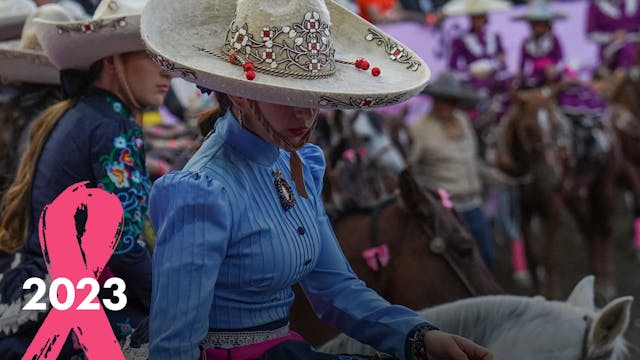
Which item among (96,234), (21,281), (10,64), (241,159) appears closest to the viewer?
(241,159)

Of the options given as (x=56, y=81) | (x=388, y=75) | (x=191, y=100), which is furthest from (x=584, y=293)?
(x=191, y=100)

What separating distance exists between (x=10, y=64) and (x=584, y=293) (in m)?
2.31

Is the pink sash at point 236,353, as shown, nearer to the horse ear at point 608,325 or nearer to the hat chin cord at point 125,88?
the horse ear at point 608,325

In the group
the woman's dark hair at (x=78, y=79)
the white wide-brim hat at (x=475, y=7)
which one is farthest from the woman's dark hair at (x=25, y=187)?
the white wide-brim hat at (x=475, y=7)

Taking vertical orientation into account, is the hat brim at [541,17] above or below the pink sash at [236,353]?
below

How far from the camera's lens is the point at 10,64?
11.5ft

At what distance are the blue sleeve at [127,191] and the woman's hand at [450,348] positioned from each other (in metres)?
0.92

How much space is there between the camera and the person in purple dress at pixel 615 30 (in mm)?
10648

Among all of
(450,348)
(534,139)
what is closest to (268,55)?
(450,348)

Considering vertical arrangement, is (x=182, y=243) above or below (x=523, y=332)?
above

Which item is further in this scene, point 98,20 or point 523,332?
point 98,20

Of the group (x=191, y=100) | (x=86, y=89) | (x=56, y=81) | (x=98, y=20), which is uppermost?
(x=98, y=20)

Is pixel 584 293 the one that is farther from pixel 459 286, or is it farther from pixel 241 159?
pixel 241 159

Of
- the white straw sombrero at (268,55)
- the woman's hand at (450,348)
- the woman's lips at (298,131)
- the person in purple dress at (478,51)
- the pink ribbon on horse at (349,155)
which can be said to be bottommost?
the person in purple dress at (478,51)
